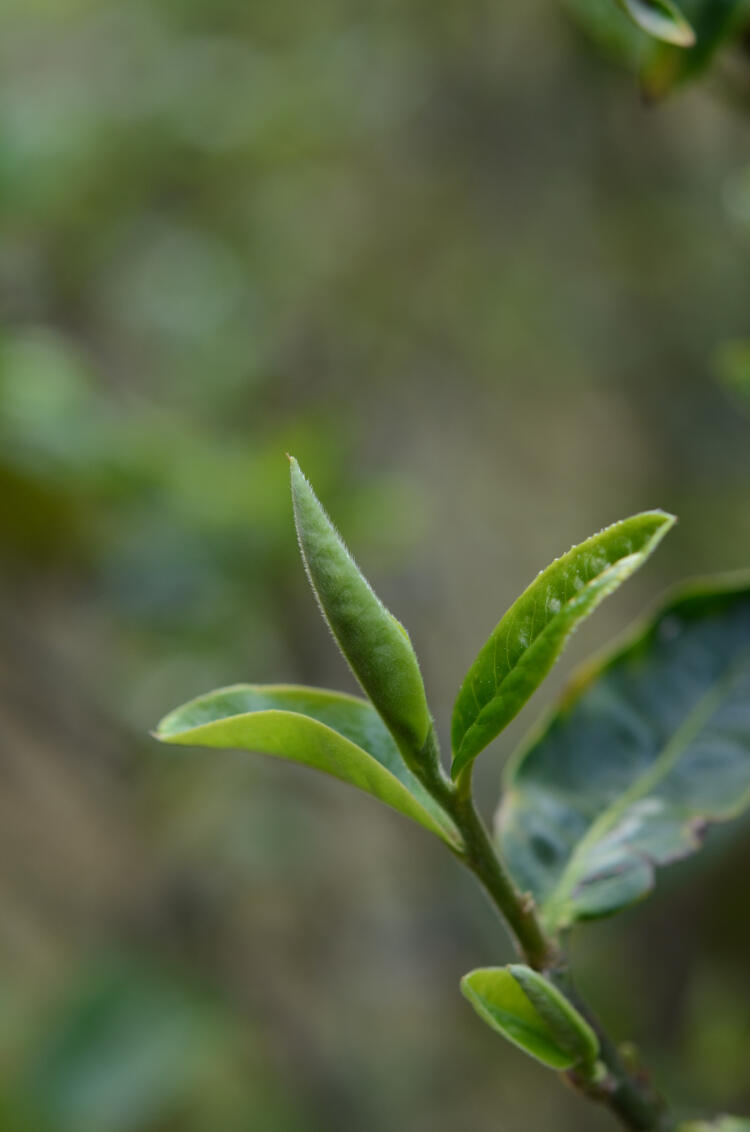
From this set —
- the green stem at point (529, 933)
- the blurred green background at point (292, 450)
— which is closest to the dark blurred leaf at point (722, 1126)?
the green stem at point (529, 933)

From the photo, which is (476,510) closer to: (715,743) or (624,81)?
(624,81)

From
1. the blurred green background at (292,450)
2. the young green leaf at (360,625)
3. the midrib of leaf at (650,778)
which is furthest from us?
the blurred green background at (292,450)

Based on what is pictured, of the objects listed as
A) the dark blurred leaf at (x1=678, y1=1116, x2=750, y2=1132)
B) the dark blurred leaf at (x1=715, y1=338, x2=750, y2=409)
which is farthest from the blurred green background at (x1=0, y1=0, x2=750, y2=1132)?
the dark blurred leaf at (x1=678, y1=1116, x2=750, y2=1132)

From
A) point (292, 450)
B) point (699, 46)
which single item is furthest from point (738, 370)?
point (292, 450)

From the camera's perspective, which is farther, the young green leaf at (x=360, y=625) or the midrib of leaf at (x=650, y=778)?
the midrib of leaf at (x=650, y=778)

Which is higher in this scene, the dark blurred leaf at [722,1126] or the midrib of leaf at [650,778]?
the midrib of leaf at [650,778]

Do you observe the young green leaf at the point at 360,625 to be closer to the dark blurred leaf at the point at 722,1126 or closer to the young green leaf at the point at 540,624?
the young green leaf at the point at 540,624

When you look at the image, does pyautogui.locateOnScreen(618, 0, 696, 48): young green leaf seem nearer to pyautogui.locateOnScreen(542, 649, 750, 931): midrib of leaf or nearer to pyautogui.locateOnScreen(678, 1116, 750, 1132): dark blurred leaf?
pyautogui.locateOnScreen(542, 649, 750, 931): midrib of leaf

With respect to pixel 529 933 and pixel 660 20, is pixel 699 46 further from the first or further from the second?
pixel 529 933
